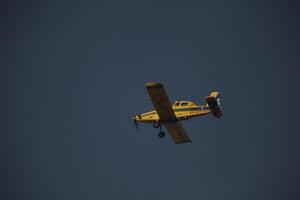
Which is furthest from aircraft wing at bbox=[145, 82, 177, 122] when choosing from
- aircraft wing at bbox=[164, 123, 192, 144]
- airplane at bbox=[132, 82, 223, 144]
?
aircraft wing at bbox=[164, 123, 192, 144]

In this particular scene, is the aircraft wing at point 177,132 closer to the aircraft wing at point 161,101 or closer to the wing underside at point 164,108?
the wing underside at point 164,108

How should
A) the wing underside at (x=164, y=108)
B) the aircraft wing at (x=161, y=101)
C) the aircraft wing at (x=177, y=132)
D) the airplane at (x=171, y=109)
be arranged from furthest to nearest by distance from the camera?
1. the aircraft wing at (x=177, y=132)
2. the airplane at (x=171, y=109)
3. the wing underside at (x=164, y=108)
4. the aircraft wing at (x=161, y=101)

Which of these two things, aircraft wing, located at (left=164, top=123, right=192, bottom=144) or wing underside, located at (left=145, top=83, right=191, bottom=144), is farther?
aircraft wing, located at (left=164, top=123, right=192, bottom=144)

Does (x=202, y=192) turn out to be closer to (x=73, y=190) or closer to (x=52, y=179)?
(x=73, y=190)

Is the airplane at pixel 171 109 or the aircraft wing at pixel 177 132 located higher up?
the airplane at pixel 171 109

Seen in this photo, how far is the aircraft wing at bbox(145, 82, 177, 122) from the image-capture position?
173 ft

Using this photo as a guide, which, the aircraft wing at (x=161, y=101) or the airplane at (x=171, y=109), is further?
the airplane at (x=171, y=109)

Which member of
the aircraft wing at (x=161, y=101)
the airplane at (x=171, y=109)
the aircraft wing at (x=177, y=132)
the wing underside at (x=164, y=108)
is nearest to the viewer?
the aircraft wing at (x=161, y=101)

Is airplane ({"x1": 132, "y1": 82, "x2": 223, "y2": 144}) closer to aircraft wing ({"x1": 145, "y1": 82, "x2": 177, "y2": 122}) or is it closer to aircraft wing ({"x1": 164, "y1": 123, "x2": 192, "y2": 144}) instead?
aircraft wing ({"x1": 145, "y1": 82, "x2": 177, "y2": 122})

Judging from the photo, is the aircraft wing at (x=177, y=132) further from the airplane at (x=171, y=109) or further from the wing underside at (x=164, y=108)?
the airplane at (x=171, y=109)

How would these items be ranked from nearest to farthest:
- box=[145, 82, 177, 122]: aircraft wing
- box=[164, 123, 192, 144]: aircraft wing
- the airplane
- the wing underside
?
box=[145, 82, 177, 122]: aircraft wing < the wing underside < the airplane < box=[164, 123, 192, 144]: aircraft wing

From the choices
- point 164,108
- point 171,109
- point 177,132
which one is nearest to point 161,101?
point 164,108

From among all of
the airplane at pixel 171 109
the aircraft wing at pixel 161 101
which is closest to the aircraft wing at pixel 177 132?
the airplane at pixel 171 109

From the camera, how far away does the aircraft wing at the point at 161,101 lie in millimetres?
52781
